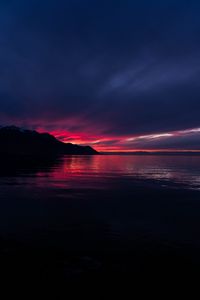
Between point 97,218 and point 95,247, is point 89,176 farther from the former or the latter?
point 95,247

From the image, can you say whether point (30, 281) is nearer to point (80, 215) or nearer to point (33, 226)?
point (33, 226)

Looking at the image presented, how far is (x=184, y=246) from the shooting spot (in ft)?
51.8

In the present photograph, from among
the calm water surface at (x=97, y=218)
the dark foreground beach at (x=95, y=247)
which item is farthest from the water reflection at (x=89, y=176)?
the dark foreground beach at (x=95, y=247)

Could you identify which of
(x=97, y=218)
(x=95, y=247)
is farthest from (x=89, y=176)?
(x=95, y=247)

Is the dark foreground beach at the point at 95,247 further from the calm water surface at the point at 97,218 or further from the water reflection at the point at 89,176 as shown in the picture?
the water reflection at the point at 89,176

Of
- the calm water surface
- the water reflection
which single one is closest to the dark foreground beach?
the calm water surface

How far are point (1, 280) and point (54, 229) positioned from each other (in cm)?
780

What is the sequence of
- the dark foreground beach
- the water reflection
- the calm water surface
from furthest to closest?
the water reflection
the calm water surface
the dark foreground beach

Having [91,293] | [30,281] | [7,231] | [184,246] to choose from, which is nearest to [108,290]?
[91,293]

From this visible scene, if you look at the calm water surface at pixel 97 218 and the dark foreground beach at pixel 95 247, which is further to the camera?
the calm water surface at pixel 97 218

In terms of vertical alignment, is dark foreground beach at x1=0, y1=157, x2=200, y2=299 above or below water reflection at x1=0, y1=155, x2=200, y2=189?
below

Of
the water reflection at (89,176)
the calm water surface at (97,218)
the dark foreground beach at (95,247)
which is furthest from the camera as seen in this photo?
the water reflection at (89,176)

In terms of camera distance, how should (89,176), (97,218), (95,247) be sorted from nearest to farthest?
(95,247), (97,218), (89,176)

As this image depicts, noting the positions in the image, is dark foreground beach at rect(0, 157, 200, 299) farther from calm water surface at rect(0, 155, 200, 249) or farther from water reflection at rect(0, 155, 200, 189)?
water reflection at rect(0, 155, 200, 189)
